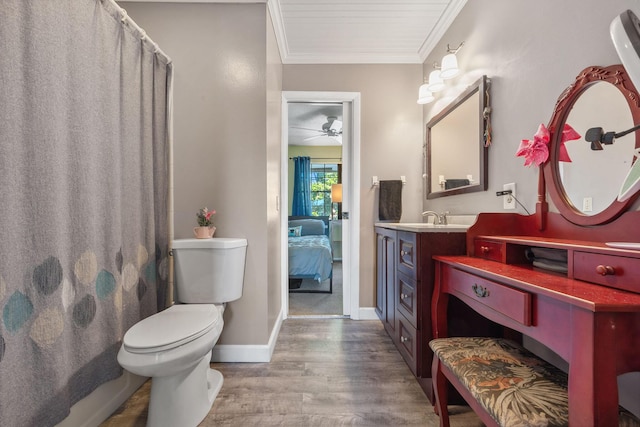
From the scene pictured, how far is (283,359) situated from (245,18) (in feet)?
7.61

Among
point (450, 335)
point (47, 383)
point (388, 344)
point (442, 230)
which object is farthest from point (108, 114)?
point (388, 344)

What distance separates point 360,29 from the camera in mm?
2158

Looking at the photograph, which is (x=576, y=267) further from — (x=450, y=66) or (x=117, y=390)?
(x=117, y=390)

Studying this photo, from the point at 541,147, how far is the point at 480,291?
2.27 ft

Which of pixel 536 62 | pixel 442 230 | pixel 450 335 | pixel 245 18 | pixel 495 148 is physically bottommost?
pixel 450 335

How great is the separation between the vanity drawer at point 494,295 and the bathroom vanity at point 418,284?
0.17m

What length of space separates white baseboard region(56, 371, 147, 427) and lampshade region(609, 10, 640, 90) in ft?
7.27

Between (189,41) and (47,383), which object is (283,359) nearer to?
(47,383)

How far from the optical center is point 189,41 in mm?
1798

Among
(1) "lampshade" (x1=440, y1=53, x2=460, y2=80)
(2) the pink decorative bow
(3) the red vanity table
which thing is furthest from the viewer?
(1) "lampshade" (x1=440, y1=53, x2=460, y2=80)

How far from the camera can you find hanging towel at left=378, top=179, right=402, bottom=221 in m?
2.45

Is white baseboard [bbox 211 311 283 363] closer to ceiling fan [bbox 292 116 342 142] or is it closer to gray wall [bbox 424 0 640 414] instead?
gray wall [bbox 424 0 640 414]

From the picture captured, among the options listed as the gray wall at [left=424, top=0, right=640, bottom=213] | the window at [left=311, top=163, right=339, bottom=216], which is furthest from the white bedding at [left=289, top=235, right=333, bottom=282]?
the window at [left=311, top=163, right=339, bottom=216]

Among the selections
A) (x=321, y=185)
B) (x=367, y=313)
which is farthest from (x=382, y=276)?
(x=321, y=185)
